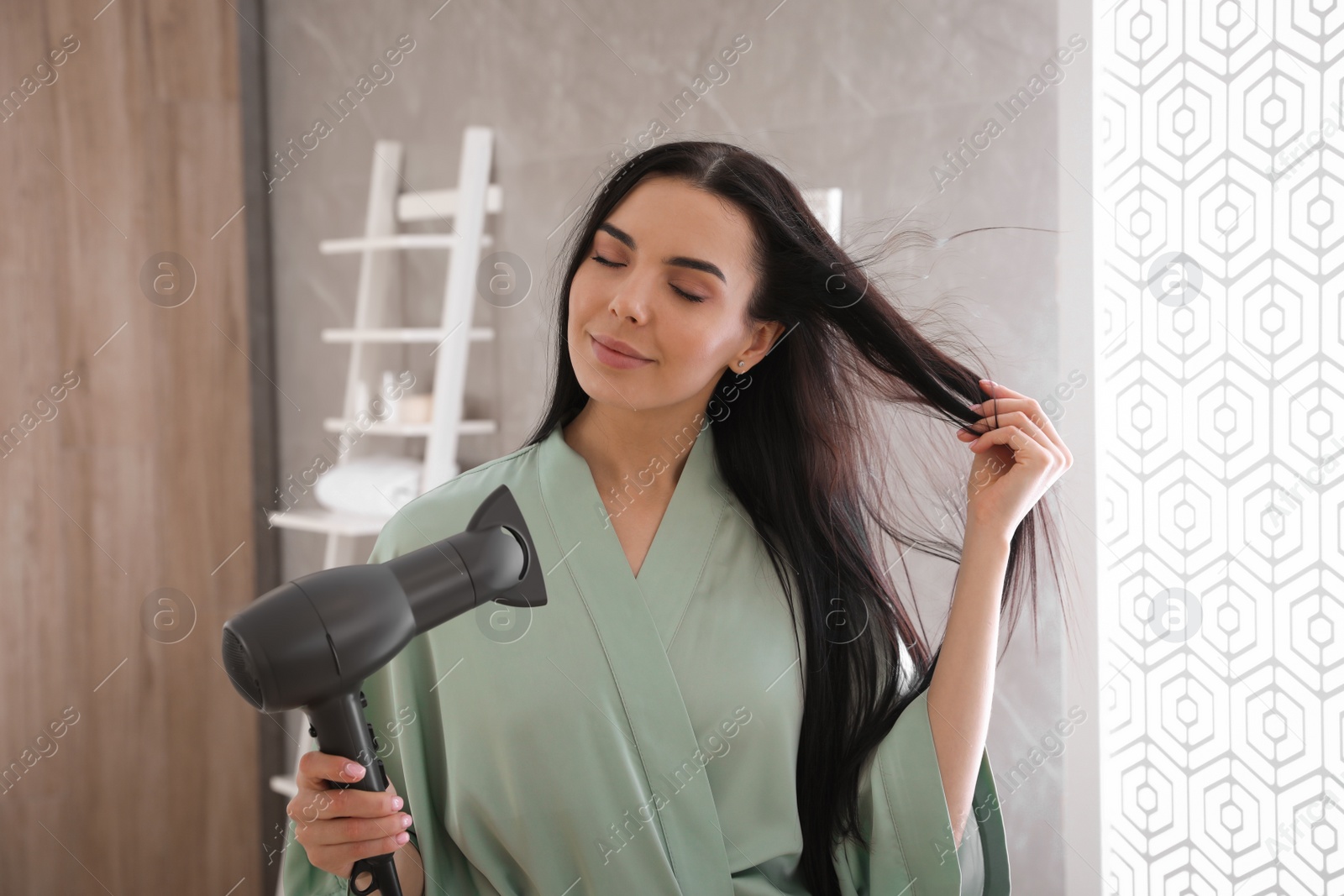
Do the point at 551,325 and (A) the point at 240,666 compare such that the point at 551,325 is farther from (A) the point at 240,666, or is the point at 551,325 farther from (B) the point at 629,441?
(A) the point at 240,666

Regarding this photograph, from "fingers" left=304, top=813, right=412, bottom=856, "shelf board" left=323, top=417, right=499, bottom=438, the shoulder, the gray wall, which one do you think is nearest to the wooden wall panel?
the gray wall

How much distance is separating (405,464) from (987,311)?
1.15 metres

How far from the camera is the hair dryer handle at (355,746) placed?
1.89ft

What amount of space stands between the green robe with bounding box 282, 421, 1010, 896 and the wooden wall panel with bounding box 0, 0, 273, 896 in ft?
4.48

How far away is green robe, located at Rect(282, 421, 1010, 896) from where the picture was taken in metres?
0.84

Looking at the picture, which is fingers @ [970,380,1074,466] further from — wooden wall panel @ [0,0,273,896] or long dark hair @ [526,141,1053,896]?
wooden wall panel @ [0,0,273,896]

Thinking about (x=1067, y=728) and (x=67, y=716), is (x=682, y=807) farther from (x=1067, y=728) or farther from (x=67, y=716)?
(x=67, y=716)

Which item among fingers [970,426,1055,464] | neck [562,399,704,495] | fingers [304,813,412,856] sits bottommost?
fingers [304,813,412,856]

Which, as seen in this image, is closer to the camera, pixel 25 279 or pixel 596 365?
pixel 596 365

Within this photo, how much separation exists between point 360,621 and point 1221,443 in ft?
3.43

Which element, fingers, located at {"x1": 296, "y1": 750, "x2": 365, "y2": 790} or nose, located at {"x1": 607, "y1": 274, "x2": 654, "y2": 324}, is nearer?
fingers, located at {"x1": 296, "y1": 750, "x2": 365, "y2": 790}

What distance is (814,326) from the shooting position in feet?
3.33

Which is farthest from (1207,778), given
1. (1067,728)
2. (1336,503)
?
(1336,503)

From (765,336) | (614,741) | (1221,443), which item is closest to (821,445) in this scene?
(765,336)
